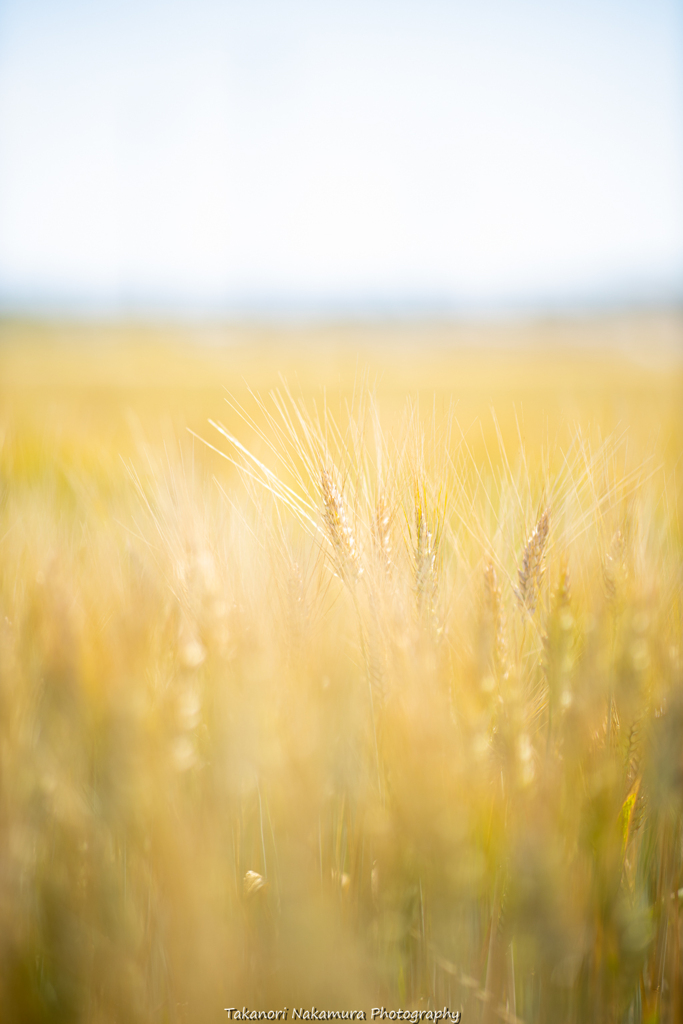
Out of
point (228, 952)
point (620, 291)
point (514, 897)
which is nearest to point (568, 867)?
point (514, 897)

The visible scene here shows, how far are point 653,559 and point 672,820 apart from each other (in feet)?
1.32

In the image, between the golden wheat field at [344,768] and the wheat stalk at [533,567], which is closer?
the golden wheat field at [344,768]

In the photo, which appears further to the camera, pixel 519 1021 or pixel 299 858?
pixel 519 1021

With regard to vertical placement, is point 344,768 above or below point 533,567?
below

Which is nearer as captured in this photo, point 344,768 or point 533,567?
point 344,768

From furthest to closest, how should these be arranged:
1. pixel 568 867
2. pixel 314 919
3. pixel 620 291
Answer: pixel 620 291 < pixel 568 867 < pixel 314 919

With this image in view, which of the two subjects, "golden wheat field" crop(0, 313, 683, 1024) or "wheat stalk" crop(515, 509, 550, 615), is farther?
"wheat stalk" crop(515, 509, 550, 615)

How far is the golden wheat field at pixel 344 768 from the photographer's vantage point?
656mm

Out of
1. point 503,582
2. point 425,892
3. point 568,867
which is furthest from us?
point 503,582

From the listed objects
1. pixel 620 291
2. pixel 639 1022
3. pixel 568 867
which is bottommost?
pixel 639 1022

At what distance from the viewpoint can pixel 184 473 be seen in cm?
112

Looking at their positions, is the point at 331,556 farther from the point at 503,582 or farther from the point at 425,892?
the point at 425,892

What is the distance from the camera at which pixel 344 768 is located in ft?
2.36

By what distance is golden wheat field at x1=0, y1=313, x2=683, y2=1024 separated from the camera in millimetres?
656
